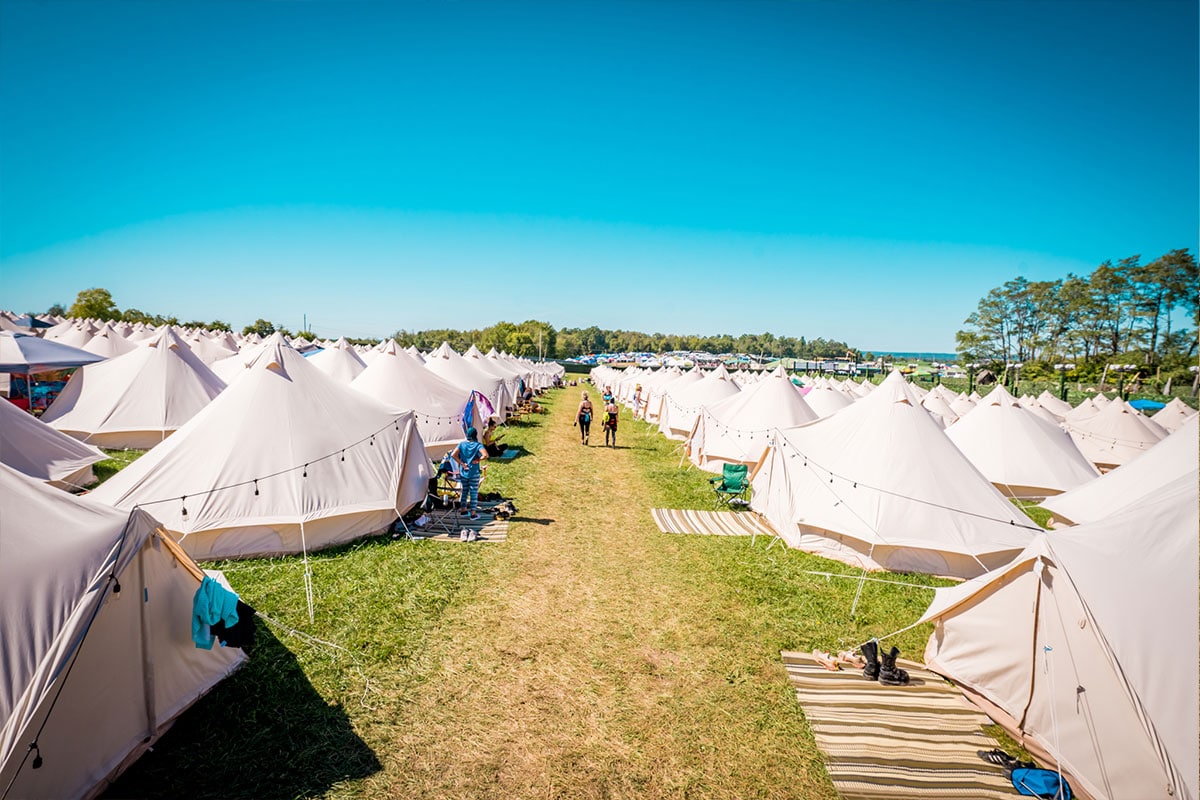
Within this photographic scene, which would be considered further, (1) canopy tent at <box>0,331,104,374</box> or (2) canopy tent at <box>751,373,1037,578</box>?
(1) canopy tent at <box>0,331,104,374</box>

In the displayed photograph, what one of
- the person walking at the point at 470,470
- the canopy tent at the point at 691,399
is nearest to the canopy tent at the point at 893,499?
the person walking at the point at 470,470

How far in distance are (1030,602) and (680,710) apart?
363cm

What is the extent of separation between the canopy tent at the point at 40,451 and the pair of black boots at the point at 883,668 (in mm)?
13955

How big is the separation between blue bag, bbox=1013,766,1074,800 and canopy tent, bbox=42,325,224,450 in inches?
740

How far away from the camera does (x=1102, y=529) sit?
15.5 ft

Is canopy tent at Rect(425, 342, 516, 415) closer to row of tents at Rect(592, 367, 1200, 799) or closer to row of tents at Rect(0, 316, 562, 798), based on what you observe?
row of tents at Rect(0, 316, 562, 798)

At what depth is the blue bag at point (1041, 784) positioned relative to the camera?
4207 millimetres

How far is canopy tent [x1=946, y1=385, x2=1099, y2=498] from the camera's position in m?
14.0

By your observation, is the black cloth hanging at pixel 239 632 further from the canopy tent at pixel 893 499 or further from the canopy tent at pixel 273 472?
the canopy tent at pixel 893 499

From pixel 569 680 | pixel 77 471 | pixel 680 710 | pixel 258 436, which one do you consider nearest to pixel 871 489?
pixel 680 710

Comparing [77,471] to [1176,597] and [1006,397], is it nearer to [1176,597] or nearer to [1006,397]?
[1176,597]

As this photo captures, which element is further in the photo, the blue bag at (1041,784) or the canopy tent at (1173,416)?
the canopy tent at (1173,416)

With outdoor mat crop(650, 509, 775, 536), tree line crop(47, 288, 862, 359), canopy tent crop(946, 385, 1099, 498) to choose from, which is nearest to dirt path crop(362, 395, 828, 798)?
outdoor mat crop(650, 509, 775, 536)

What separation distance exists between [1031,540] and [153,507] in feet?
42.6
